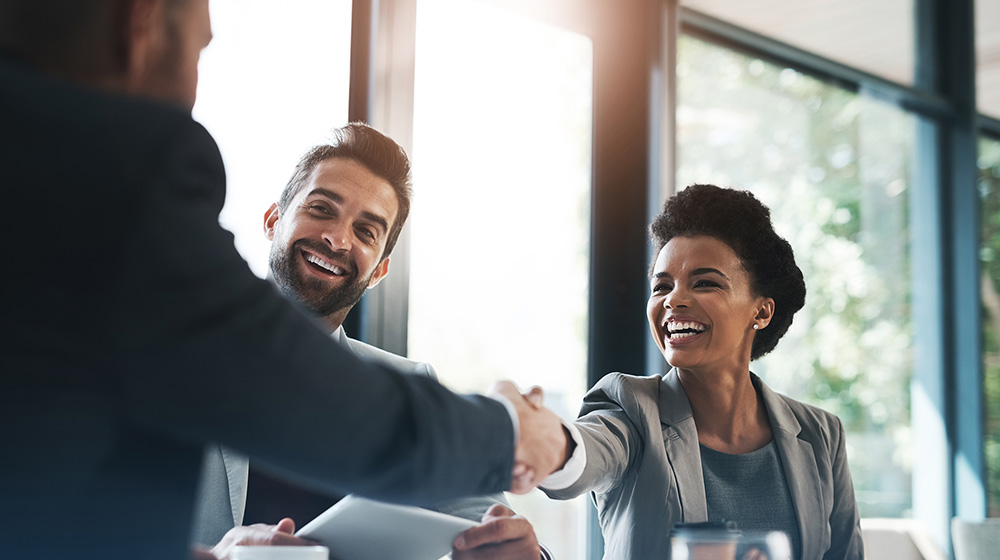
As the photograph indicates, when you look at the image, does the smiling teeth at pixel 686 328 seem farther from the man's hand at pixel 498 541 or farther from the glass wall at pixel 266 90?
the glass wall at pixel 266 90

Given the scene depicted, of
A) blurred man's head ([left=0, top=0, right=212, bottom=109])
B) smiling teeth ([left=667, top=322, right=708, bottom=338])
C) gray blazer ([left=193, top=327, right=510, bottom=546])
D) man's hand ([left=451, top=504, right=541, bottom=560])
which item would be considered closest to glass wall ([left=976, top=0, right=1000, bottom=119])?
smiling teeth ([left=667, top=322, right=708, bottom=338])

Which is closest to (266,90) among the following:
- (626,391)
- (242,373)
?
(626,391)

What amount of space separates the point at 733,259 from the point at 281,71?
1.46 m

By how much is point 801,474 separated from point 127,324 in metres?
1.81

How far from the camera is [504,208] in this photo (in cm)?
317

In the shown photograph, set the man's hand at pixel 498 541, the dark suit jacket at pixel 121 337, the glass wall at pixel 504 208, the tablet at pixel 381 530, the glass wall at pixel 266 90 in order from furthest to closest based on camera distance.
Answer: the glass wall at pixel 504 208 < the glass wall at pixel 266 90 < the man's hand at pixel 498 541 < the tablet at pixel 381 530 < the dark suit jacket at pixel 121 337

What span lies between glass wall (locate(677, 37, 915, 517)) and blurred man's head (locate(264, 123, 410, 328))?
1.72m

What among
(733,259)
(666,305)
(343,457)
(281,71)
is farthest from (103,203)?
(281,71)

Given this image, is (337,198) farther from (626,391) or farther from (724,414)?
(724,414)

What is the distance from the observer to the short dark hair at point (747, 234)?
89.2 inches

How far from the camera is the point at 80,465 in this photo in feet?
2.20

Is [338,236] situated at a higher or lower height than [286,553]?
higher

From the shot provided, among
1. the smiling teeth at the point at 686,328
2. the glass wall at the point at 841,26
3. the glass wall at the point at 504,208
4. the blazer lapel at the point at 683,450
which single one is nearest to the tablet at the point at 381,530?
the blazer lapel at the point at 683,450

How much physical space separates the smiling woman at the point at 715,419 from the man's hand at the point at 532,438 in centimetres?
50
